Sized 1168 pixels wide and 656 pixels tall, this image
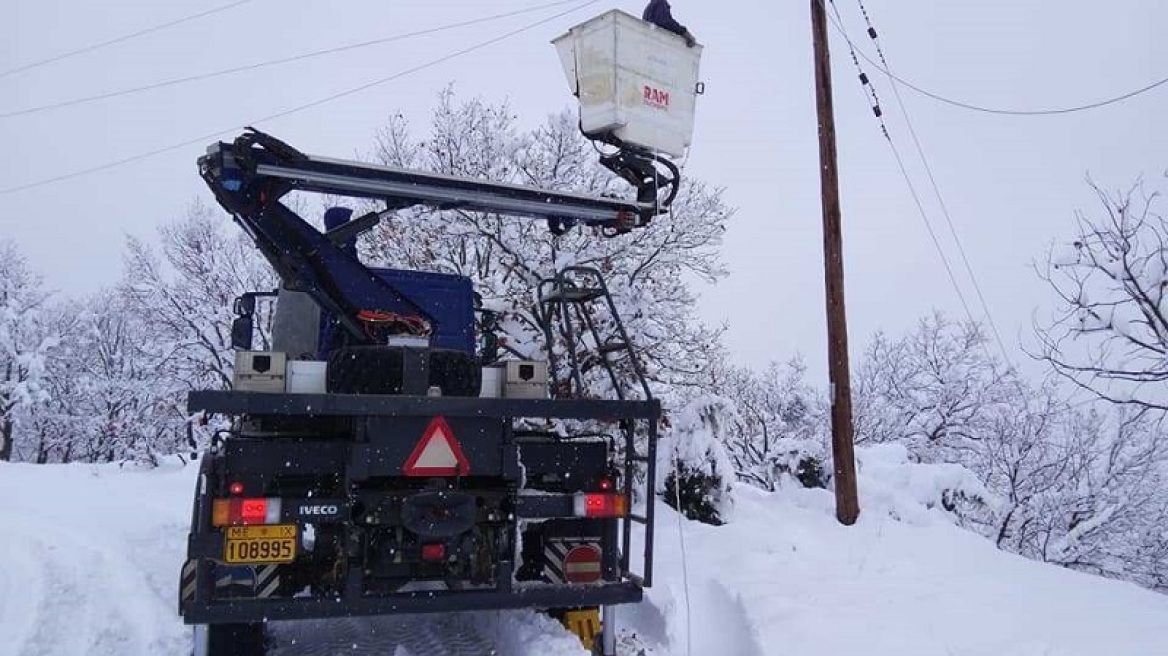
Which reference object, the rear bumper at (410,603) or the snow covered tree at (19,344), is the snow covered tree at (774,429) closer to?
the rear bumper at (410,603)

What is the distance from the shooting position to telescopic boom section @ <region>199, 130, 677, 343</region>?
5.65m

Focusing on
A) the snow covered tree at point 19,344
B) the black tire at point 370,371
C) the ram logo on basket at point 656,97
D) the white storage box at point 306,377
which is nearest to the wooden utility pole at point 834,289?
the ram logo on basket at point 656,97

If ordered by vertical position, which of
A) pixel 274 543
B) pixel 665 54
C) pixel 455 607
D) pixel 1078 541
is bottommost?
pixel 1078 541

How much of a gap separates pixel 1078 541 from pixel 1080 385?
1647 centimetres

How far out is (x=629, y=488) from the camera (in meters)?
5.71

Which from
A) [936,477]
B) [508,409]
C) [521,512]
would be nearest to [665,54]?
[508,409]

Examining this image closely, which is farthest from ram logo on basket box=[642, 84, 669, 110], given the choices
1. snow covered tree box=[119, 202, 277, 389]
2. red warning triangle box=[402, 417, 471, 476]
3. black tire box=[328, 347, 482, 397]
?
snow covered tree box=[119, 202, 277, 389]

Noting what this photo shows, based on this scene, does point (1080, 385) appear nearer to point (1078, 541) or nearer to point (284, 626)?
point (284, 626)

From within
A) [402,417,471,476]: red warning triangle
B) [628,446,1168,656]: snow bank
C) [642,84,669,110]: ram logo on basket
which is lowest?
[628,446,1168,656]: snow bank

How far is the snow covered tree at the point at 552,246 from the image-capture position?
13141 millimetres

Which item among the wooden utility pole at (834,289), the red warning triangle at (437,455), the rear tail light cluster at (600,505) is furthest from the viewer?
the wooden utility pole at (834,289)

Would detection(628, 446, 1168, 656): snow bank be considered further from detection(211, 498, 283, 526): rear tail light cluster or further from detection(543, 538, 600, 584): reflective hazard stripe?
detection(211, 498, 283, 526): rear tail light cluster

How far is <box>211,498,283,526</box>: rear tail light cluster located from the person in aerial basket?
397 centimetres

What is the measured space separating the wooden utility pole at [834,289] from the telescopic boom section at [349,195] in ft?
15.8
